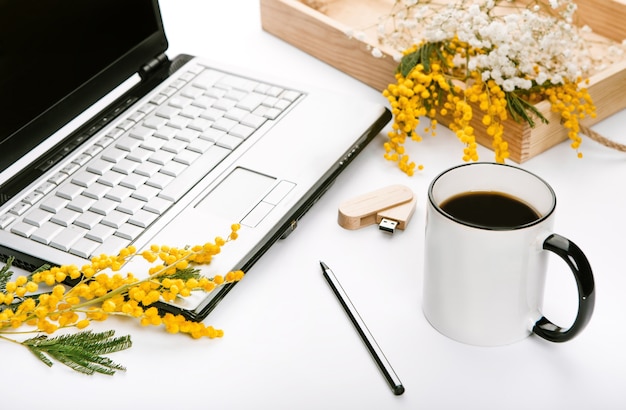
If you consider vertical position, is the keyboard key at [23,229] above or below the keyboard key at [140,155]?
above

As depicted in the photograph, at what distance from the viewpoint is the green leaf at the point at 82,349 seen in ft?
2.16

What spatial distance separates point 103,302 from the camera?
0.69m

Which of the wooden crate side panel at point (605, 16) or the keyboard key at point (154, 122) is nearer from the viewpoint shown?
the keyboard key at point (154, 122)

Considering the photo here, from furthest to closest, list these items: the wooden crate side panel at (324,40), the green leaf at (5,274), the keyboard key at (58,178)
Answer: the wooden crate side panel at (324,40) → the keyboard key at (58,178) → the green leaf at (5,274)

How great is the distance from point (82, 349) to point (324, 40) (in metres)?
0.65

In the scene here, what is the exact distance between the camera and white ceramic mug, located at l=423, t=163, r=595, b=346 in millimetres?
576

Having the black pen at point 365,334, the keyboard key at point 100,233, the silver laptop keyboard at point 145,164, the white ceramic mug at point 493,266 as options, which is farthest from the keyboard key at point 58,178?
the white ceramic mug at point 493,266

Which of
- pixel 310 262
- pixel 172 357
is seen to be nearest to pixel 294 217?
pixel 310 262

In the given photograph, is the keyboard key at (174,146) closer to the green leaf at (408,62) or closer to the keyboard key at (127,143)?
the keyboard key at (127,143)

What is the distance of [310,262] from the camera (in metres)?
0.77

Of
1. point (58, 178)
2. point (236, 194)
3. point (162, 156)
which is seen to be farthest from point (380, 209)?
point (58, 178)

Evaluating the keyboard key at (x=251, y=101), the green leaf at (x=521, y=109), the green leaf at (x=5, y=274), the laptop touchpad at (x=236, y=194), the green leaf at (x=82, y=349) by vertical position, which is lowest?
the green leaf at (x=82, y=349)

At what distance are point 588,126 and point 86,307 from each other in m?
0.67

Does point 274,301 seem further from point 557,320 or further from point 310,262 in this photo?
point 557,320
